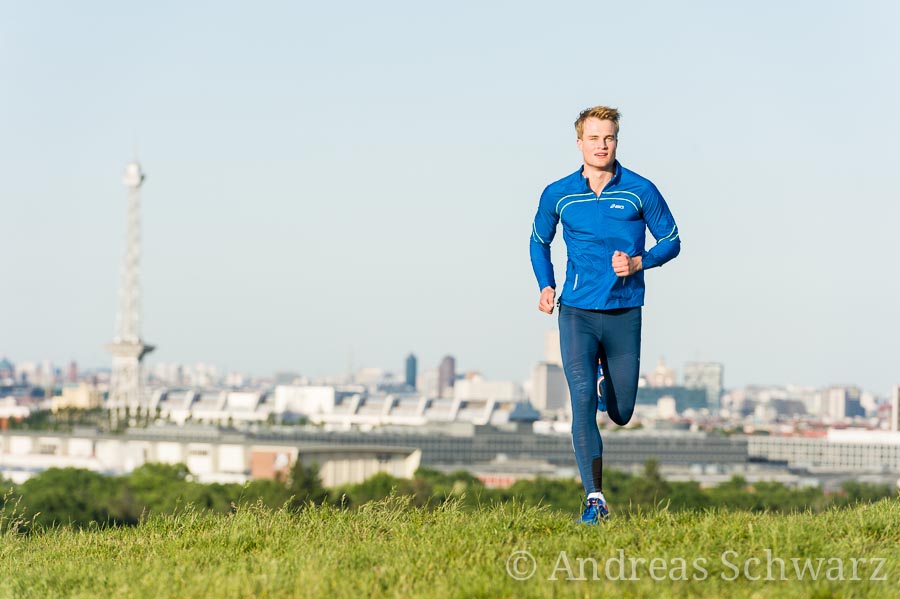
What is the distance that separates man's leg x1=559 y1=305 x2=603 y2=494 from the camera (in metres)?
8.58

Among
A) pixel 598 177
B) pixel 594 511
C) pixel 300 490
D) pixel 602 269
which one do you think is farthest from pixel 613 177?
pixel 300 490

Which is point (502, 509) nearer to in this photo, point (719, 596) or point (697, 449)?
point (719, 596)

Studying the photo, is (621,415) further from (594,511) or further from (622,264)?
(622,264)

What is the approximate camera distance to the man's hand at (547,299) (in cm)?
872

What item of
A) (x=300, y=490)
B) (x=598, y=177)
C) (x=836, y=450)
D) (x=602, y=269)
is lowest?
(x=836, y=450)

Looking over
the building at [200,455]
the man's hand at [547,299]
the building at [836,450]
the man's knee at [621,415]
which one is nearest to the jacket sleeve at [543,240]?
the man's hand at [547,299]

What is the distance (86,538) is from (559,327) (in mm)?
2775

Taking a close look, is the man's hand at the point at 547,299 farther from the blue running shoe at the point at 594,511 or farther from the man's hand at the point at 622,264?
the blue running shoe at the point at 594,511

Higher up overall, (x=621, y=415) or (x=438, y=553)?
(x=621, y=415)

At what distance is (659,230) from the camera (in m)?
8.64

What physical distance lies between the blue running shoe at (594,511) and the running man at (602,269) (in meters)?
0.06

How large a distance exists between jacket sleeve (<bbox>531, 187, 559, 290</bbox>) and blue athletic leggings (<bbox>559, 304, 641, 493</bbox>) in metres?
0.27

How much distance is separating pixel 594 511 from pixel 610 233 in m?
1.41

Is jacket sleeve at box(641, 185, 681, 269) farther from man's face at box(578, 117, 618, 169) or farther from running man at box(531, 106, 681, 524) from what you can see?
man's face at box(578, 117, 618, 169)
